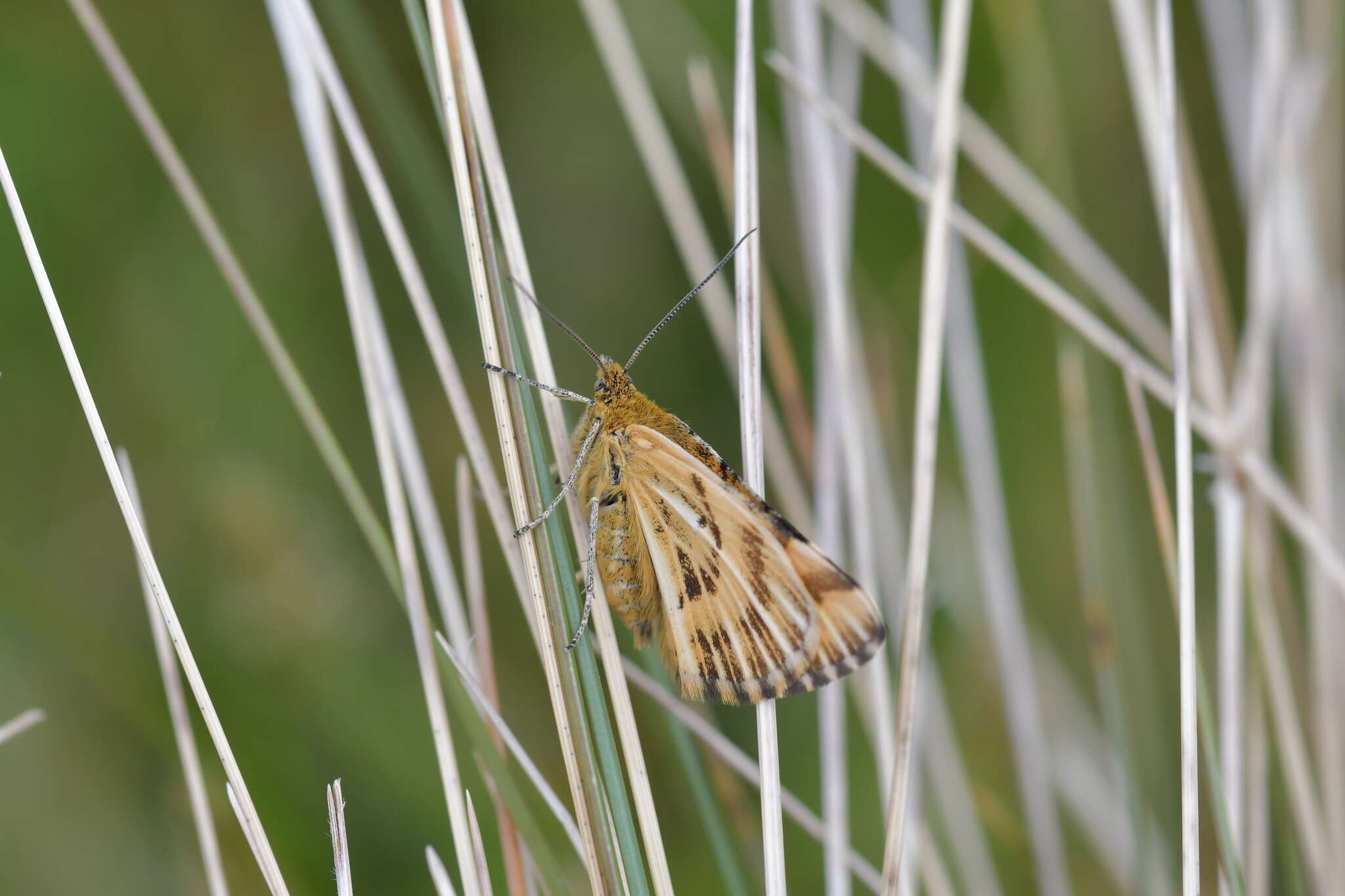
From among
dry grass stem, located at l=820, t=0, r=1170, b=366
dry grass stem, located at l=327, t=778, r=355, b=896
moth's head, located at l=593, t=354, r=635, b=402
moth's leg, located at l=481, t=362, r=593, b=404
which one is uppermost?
dry grass stem, located at l=820, t=0, r=1170, b=366

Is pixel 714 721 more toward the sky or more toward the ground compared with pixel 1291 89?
more toward the ground

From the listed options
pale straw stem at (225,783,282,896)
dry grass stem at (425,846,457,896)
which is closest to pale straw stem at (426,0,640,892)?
dry grass stem at (425,846,457,896)

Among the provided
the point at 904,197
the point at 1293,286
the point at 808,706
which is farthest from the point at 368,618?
the point at 1293,286

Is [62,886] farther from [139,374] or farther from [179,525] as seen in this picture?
[139,374]

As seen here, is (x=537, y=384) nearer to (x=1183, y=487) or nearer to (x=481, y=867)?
(x=481, y=867)

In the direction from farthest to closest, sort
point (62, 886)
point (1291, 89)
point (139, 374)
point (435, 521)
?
point (139, 374)
point (1291, 89)
point (62, 886)
point (435, 521)

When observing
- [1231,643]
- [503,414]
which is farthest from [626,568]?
[1231,643]

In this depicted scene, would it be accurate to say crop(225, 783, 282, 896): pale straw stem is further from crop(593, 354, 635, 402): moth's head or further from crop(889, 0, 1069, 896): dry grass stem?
crop(889, 0, 1069, 896): dry grass stem

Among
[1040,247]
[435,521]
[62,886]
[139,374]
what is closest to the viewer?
[435,521]
